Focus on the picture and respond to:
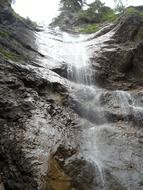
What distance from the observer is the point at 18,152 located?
378 inches

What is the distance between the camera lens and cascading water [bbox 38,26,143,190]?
10430 millimetres

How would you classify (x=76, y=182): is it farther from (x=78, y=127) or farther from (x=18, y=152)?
(x=78, y=127)

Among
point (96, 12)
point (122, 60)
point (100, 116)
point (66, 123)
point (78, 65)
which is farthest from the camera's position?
point (96, 12)

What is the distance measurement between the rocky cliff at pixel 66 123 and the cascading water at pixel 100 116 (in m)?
0.04

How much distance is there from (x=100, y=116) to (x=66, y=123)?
198cm

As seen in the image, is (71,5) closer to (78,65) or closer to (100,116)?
(78,65)

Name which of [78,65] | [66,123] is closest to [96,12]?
[78,65]

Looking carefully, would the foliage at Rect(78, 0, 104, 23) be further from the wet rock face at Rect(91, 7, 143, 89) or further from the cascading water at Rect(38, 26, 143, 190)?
the cascading water at Rect(38, 26, 143, 190)

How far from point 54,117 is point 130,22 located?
469 inches

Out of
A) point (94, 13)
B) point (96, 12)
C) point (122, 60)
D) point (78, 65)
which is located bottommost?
point (78, 65)

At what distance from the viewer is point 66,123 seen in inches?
473

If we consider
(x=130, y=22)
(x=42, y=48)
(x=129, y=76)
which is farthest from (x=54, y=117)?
(x=130, y=22)

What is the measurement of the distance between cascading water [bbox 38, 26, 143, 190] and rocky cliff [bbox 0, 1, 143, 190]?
0.04 meters

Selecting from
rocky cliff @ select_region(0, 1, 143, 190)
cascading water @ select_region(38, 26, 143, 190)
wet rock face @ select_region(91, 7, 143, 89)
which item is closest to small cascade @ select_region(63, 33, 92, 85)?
cascading water @ select_region(38, 26, 143, 190)
